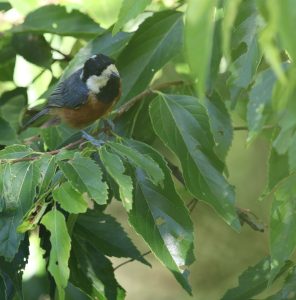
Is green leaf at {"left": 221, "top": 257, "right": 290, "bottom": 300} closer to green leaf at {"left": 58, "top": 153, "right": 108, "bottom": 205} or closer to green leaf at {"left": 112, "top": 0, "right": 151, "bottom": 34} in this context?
green leaf at {"left": 58, "top": 153, "right": 108, "bottom": 205}

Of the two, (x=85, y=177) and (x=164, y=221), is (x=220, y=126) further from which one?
(x=85, y=177)

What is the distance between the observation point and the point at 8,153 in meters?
1.32

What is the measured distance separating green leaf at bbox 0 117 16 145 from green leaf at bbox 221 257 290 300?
648 millimetres

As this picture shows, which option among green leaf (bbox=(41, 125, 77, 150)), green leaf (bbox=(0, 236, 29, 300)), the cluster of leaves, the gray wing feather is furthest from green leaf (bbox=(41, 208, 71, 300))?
the gray wing feather

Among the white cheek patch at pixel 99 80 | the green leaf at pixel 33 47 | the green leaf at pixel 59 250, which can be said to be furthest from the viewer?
the green leaf at pixel 33 47

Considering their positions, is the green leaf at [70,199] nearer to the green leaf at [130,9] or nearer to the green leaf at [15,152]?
the green leaf at [15,152]

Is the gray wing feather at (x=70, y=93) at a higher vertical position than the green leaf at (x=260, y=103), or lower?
lower

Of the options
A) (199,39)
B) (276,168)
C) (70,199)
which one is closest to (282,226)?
(276,168)

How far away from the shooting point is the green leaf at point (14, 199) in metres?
1.27

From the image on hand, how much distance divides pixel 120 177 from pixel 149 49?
0.59 meters

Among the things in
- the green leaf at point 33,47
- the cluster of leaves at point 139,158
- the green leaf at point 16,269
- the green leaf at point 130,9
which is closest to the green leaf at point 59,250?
the cluster of leaves at point 139,158

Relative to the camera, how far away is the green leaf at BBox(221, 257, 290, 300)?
1.45m

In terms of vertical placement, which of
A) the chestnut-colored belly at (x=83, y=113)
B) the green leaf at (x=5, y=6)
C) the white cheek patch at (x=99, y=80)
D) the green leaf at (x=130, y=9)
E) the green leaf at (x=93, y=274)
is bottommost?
the green leaf at (x=93, y=274)

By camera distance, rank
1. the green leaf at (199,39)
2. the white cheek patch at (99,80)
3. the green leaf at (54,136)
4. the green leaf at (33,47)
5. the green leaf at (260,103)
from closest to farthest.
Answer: the green leaf at (199,39), the green leaf at (260,103), the green leaf at (54,136), the white cheek patch at (99,80), the green leaf at (33,47)
